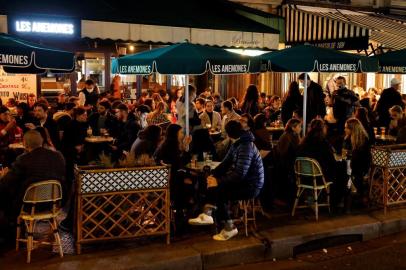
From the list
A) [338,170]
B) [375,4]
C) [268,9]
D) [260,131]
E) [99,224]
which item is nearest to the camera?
[99,224]

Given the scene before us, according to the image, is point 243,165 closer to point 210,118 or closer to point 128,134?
point 128,134

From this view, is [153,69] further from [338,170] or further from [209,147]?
[338,170]

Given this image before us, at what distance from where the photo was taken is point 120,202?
7.14m

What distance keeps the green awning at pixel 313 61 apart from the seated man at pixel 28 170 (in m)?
4.80

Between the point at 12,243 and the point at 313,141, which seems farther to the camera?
the point at 313,141

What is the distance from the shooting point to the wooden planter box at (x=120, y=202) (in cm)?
696

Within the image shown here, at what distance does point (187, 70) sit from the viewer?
30.1 ft

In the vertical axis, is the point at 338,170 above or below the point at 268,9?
below

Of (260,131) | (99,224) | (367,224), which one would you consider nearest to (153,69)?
(260,131)

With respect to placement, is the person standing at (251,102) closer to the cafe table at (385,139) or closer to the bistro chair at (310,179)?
the cafe table at (385,139)

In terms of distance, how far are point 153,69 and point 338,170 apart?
3252 mm

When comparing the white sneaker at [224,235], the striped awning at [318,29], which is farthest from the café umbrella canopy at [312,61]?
the striped awning at [318,29]

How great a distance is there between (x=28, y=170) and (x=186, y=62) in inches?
128

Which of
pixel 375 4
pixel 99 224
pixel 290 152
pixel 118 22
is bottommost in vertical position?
pixel 99 224
